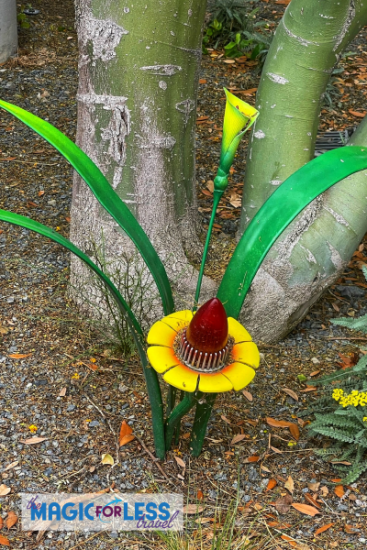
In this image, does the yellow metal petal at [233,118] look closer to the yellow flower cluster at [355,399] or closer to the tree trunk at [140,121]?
the tree trunk at [140,121]

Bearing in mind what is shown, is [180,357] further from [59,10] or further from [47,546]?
[59,10]

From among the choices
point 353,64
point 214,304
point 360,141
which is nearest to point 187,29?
point 360,141

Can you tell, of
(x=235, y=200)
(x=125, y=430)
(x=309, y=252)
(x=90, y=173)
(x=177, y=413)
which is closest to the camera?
(x=90, y=173)

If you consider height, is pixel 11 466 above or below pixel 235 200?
below

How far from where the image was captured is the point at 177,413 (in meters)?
1.83

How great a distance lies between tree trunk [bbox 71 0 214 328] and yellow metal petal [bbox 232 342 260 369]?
0.67 metres

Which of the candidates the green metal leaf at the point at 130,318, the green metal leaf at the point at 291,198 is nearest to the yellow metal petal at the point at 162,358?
the green metal leaf at the point at 130,318

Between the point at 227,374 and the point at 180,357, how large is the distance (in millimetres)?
128

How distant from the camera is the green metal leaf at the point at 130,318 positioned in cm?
147

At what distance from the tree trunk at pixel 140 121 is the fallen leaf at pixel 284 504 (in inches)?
34.2

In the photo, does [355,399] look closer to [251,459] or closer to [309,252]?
[251,459]

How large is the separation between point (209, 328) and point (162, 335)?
191 mm

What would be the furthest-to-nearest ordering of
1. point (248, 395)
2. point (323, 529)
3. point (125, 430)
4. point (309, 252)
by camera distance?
point (309, 252)
point (248, 395)
point (125, 430)
point (323, 529)

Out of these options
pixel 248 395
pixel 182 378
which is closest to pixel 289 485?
pixel 248 395
